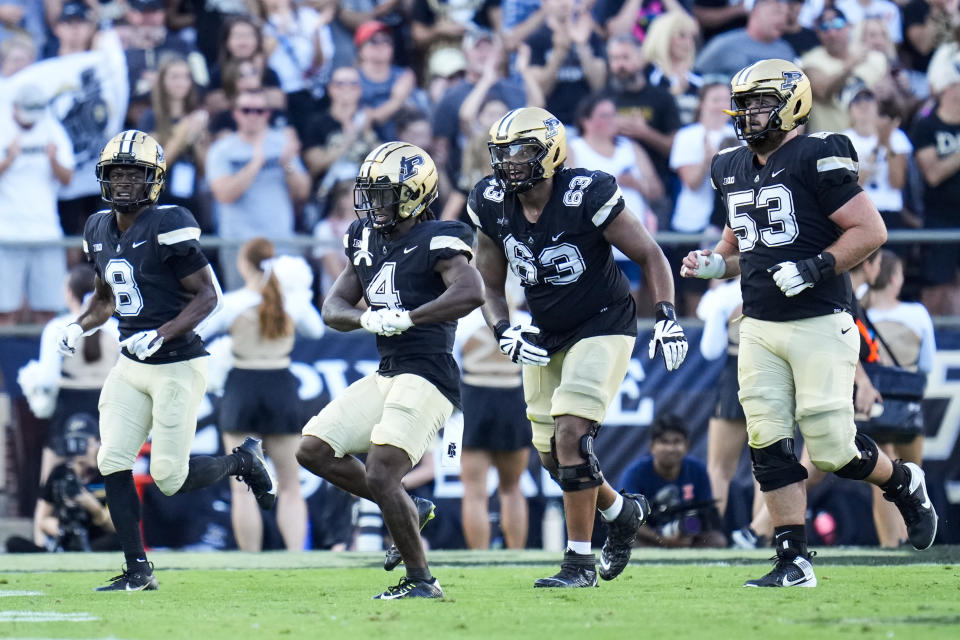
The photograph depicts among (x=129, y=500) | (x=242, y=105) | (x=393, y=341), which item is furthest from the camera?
(x=242, y=105)

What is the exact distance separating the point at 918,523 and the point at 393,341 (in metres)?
2.43

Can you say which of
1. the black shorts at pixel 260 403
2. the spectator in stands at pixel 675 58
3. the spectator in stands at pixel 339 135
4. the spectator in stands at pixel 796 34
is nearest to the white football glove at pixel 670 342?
the black shorts at pixel 260 403

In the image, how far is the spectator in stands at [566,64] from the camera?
467 inches

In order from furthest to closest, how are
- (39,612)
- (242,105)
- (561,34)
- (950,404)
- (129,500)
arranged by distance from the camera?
(561,34) → (242,105) → (950,404) → (129,500) → (39,612)

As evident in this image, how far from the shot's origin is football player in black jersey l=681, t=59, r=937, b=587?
6.12 meters

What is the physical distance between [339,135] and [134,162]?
468 centimetres

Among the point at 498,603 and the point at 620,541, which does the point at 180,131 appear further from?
the point at 498,603

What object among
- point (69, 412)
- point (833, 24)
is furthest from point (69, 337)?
point (833, 24)

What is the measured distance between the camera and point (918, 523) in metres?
6.52

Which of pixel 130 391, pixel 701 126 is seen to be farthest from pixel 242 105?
pixel 130 391

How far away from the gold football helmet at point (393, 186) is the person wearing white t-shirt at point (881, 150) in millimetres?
5624

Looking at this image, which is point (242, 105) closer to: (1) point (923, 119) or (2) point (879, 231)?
(1) point (923, 119)

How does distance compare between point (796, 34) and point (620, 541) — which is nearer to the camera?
point (620, 541)

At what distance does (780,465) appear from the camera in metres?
6.18
